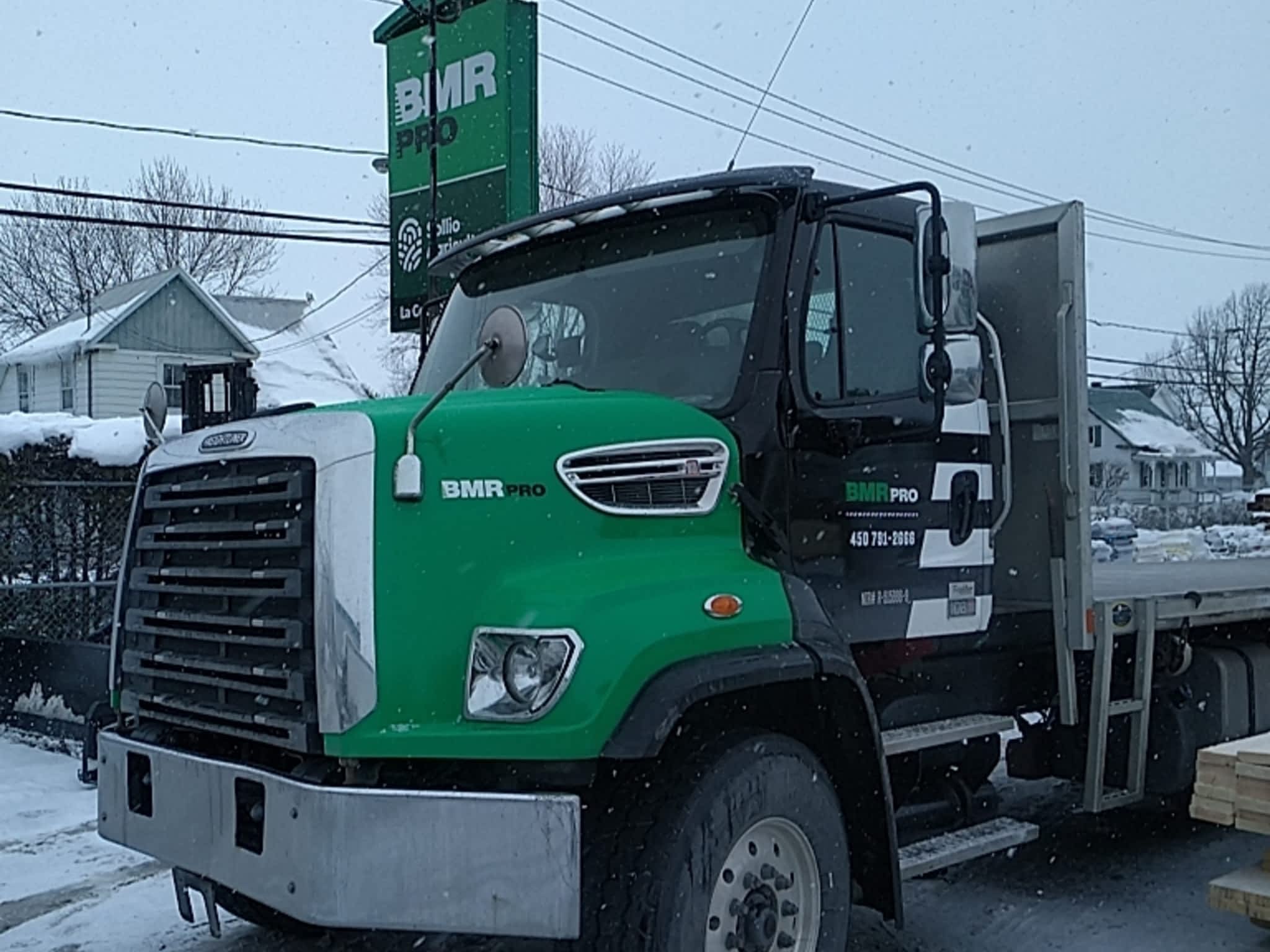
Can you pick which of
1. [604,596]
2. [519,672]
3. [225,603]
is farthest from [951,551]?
[225,603]

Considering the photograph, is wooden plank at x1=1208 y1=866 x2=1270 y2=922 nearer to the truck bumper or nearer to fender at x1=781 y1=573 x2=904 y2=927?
fender at x1=781 y1=573 x2=904 y2=927

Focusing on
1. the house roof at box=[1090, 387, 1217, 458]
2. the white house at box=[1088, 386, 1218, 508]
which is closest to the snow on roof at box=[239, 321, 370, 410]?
the white house at box=[1088, 386, 1218, 508]

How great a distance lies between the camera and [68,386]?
32.6 m

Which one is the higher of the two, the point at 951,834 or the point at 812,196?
the point at 812,196

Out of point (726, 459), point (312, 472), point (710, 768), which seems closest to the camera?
point (312, 472)

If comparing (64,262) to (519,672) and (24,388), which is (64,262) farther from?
(519,672)

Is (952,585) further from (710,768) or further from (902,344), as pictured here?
(710,768)

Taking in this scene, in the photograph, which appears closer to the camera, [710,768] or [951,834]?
[710,768]

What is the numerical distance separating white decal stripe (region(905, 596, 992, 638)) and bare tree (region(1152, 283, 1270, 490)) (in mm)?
54558

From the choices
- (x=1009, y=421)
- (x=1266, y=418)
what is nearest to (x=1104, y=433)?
(x=1266, y=418)

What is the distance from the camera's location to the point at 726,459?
14.0 feet

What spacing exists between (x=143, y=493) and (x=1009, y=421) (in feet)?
11.3

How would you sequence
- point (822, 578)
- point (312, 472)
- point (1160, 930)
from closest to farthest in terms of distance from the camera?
1. point (312, 472)
2. point (822, 578)
3. point (1160, 930)

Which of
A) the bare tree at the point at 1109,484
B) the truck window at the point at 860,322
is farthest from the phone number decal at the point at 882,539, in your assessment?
the bare tree at the point at 1109,484
